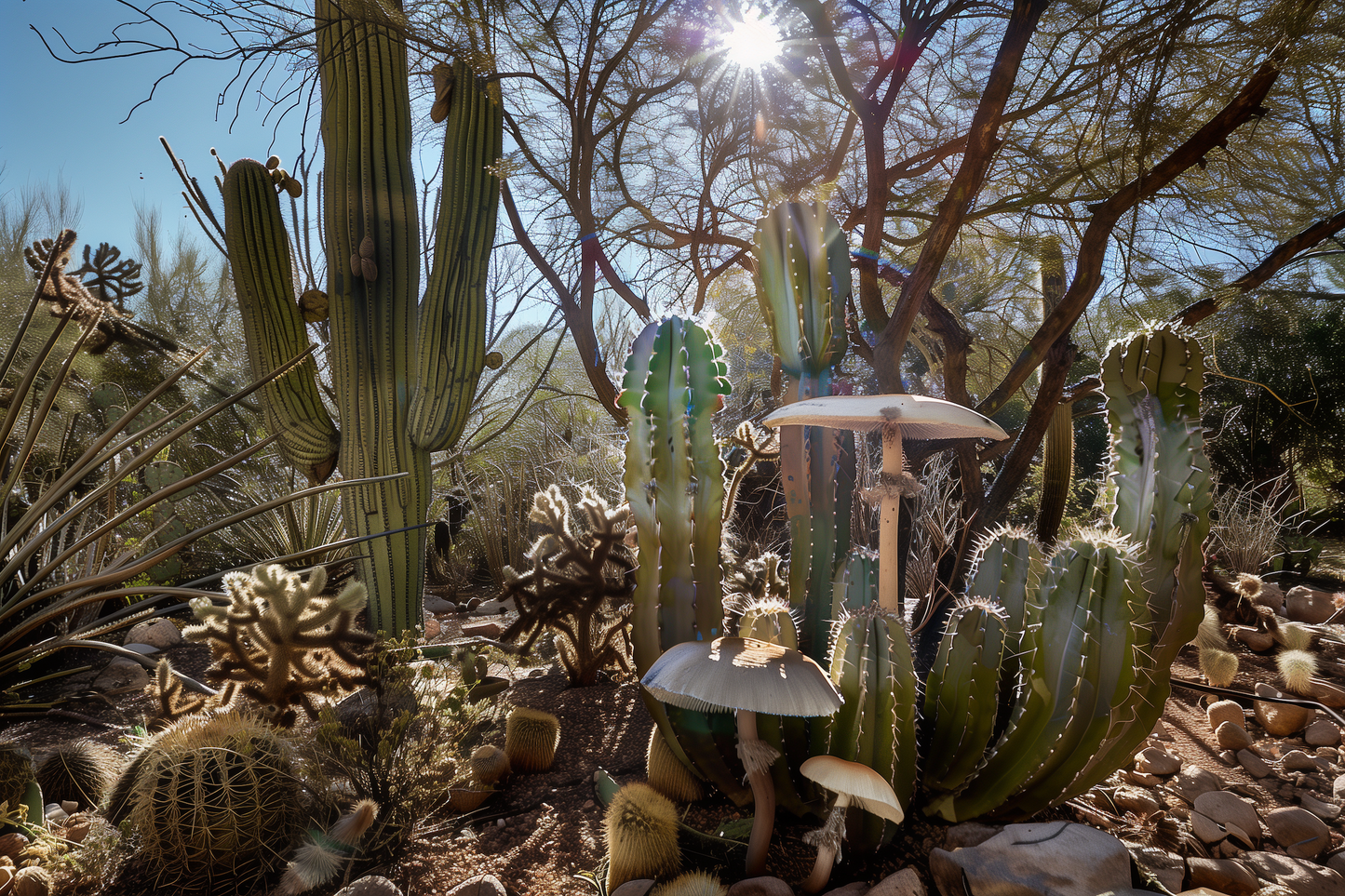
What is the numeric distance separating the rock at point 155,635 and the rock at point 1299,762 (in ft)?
15.6

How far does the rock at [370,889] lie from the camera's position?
1.12 m

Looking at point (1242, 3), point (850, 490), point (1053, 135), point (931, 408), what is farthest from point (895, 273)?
point (931, 408)

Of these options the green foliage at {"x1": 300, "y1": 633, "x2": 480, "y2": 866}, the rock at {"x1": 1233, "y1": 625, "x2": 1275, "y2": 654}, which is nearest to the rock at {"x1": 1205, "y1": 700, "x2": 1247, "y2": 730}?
the rock at {"x1": 1233, "y1": 625, "x2": 1275, "y2": 654}

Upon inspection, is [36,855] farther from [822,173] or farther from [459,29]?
[822,173]

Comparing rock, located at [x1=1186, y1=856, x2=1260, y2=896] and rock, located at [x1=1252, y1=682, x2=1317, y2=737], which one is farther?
rock, located at [x1=1252, y1=682, x2=1317, y2=737]

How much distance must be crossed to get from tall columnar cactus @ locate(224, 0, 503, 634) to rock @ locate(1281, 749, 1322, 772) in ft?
10.5

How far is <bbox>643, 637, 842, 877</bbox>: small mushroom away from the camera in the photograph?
1026 millimetres

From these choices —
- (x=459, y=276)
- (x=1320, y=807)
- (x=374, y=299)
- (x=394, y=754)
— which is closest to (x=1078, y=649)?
(x=1320, y=807)

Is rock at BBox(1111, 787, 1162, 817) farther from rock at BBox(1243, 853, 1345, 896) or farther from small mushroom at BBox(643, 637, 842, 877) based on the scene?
small mushroom at BBox(643, 637, 842, 877)

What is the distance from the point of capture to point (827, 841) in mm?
1118

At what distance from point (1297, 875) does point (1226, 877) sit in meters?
0.17

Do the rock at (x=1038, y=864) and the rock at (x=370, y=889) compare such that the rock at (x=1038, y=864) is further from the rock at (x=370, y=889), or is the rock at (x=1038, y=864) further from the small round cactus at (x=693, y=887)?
the rock at (x=370, y=889)

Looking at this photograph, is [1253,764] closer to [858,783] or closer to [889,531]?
[889,531]

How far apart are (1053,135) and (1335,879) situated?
4.09 metres
